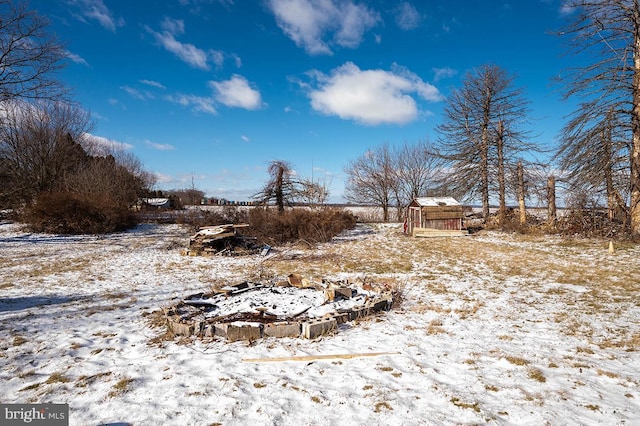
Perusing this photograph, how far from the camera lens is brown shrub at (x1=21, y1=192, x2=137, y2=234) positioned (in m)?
16.9

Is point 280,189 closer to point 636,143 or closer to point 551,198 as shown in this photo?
point 551,198

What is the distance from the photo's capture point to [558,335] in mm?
4602

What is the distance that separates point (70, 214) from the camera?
56.3 feet

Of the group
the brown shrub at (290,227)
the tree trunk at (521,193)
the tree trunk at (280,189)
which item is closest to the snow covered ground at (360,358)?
the brown shrub at (290,227)

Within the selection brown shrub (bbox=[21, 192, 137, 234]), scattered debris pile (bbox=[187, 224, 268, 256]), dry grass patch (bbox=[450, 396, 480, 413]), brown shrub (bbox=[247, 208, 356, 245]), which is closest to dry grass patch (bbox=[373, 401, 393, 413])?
dry grass patch (bbox=[450, 396, 480, 413])

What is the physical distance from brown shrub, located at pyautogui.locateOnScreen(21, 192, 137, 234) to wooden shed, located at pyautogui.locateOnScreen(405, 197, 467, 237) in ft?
59.7

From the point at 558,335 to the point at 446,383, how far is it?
2514 millimetres

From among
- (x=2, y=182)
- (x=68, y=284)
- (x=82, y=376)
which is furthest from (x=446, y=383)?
(x=2, y=182)

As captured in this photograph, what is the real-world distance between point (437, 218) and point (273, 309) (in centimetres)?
1524

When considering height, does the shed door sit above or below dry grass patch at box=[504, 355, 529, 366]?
above

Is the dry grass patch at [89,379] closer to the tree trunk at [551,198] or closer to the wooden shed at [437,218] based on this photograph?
the wooden shed at [437,218]

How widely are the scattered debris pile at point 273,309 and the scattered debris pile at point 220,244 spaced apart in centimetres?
582

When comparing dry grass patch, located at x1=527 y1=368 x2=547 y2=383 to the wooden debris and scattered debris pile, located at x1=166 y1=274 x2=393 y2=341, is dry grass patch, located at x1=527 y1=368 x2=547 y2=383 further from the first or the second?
the wooden debris

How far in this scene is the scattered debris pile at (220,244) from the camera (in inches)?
479
